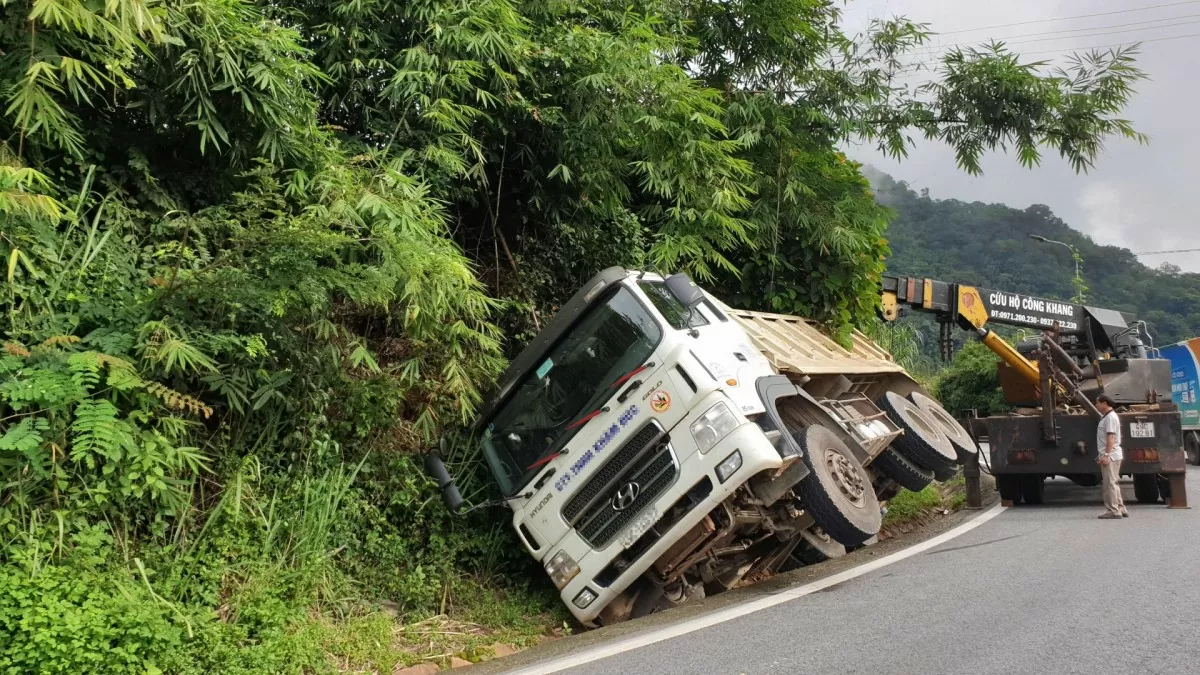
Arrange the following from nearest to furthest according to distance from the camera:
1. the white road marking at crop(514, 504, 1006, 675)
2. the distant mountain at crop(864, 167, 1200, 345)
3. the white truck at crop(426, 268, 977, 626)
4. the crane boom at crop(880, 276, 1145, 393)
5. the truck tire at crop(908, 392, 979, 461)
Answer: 1. the white road marking at crop(514, 504, 1006, 675)
2. the white truck at crop(426, 268, 977, 626)
3. the truck tire at crop(908, 392, 979, 461)
4. the crane boom at crop(880, 276, 1145, 393)
5. the distant mountain at crop(864, 167, 1200, 345)

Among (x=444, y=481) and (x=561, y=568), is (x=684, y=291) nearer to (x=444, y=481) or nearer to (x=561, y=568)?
(x=561, y=568)

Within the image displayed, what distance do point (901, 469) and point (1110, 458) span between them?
324 cm

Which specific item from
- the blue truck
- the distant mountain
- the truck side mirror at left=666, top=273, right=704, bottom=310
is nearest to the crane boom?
the truck side mirror at left=666, top=273, right=704, bottom=310

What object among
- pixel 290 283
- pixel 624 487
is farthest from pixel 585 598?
pixel 290 283

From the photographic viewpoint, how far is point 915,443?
8.18 meters

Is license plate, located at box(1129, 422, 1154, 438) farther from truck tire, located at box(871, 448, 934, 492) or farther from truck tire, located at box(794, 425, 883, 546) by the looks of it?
truck tire, located at box(794, 425, 883, 546)

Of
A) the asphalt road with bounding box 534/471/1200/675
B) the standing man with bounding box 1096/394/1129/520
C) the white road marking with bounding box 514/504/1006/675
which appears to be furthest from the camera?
the standing man with bounding box 1096/394/1129/520

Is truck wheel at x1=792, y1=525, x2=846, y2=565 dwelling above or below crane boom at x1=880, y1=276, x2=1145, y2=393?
below

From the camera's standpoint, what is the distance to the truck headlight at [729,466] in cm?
560

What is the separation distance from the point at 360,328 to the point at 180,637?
3.45 meters

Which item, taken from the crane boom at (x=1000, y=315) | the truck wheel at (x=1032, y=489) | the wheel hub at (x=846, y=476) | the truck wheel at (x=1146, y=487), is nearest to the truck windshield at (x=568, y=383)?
the wheel hub at (x=846, y=476)

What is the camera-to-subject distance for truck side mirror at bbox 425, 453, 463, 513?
6.66m

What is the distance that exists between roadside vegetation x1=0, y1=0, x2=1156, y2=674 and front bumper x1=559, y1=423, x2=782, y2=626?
19.4 inches

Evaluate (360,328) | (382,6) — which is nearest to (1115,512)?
(360,328)
